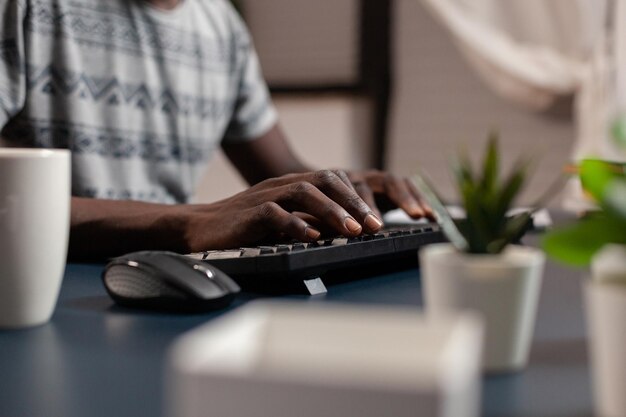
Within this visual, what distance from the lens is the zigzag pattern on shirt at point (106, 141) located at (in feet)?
4.58

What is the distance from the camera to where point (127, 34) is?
1.53 meters

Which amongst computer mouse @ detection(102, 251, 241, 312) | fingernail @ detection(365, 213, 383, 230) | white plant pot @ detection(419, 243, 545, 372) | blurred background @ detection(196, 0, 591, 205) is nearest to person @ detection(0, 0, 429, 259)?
fingernail @ detection(365, 213, 383, 230)

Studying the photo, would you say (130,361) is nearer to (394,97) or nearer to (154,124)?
(154,124)

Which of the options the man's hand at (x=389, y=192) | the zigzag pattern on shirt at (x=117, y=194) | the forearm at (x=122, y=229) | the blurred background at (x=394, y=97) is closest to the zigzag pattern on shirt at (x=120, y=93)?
the zigzag pattern on shirt at (x=117, y=194)

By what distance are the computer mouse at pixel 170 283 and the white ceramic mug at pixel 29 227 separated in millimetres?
64

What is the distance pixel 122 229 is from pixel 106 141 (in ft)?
1.98

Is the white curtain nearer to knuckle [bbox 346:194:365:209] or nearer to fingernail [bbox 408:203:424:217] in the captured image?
fingernail [bbox 408:203:424:217]

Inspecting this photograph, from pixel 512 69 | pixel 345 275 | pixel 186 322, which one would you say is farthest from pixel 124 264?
pixel 512 69

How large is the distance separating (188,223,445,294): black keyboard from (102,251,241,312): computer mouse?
45 millimetres

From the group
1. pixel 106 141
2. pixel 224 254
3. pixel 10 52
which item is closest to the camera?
pixel 224 254

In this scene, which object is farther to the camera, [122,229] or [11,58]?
Answer: [11,58]

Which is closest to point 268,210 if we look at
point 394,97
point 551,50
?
point 551,50

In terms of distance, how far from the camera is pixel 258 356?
0.28 meters

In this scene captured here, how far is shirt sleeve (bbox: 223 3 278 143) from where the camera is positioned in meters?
1.81
